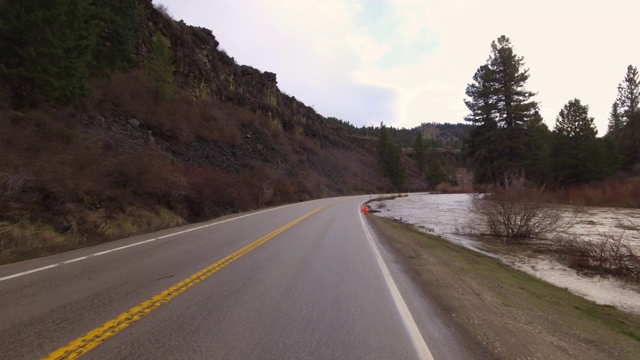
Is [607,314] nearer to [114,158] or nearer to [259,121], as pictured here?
[114,158]

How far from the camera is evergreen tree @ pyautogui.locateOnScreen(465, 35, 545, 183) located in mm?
37531

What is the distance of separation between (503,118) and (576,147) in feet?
23.8

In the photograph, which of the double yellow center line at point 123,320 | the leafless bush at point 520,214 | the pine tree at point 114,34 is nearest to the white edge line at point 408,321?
the double yellow center line at point 123,320

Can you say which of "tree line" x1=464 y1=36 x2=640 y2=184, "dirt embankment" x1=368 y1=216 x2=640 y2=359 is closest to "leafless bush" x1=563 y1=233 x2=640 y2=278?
"dirt embankment" x1=368 y1=216 x2=640 y2=359

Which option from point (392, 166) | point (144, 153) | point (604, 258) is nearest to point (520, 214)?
point (604, 258)

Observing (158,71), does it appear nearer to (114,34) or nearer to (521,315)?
(114,34)

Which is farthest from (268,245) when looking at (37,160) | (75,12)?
(75,12)

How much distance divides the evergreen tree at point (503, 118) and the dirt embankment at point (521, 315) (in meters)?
30.4

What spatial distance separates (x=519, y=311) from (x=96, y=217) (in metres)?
12.0

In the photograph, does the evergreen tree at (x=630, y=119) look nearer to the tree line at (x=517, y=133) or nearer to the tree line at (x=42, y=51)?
the tree line at (x=517, y=133)

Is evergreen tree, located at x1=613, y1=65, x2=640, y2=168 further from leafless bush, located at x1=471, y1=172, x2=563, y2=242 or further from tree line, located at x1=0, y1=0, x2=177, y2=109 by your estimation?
tree line, located at x1=0, y1=0, x2=177, y2=109

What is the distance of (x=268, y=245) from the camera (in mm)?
11102

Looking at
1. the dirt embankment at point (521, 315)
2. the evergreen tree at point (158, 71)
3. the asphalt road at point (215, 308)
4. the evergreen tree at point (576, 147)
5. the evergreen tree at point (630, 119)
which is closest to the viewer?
the asphalt road at point (215, 308)

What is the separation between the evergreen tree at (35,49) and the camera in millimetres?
16375
